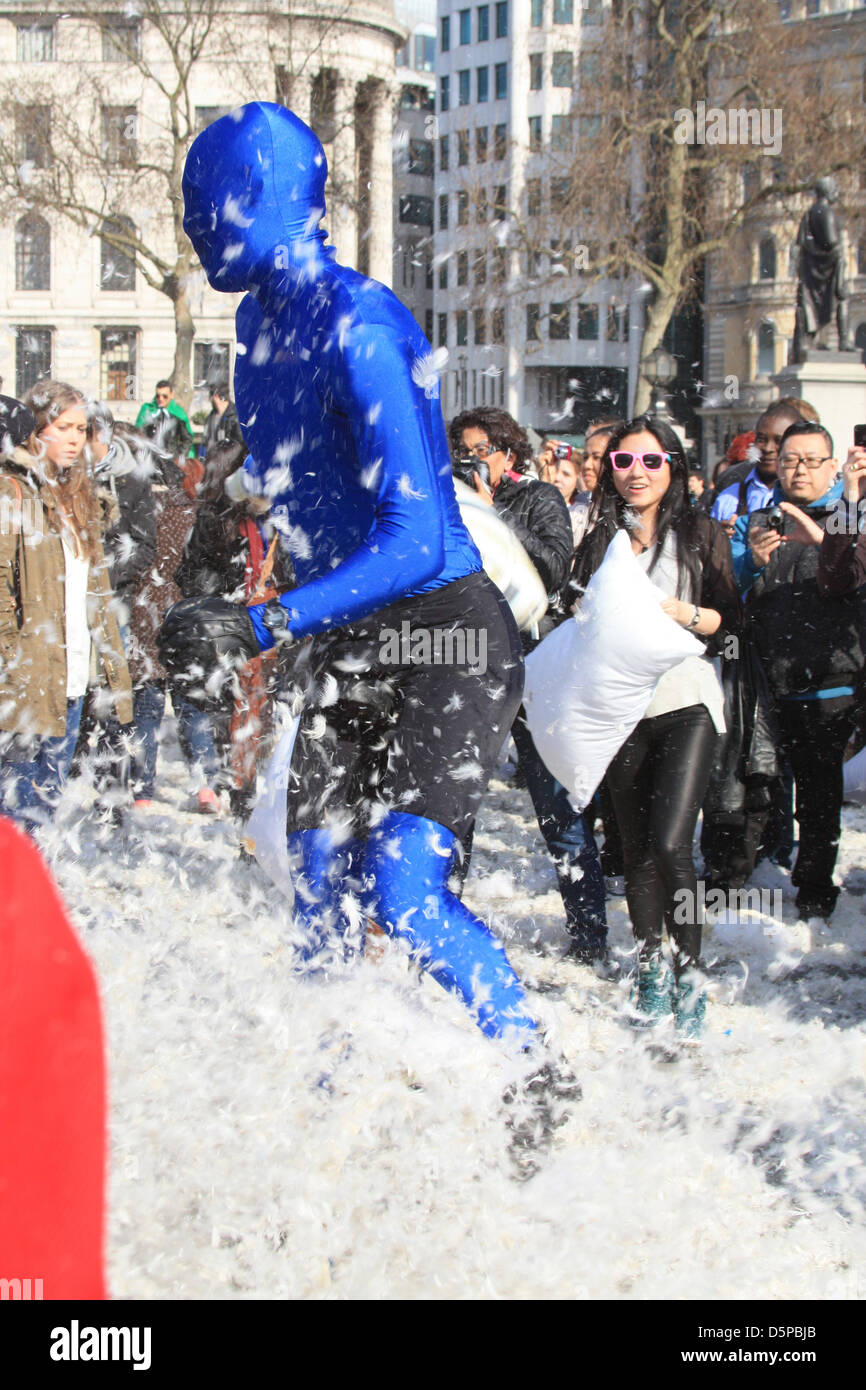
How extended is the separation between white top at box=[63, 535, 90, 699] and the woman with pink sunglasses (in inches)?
85.0

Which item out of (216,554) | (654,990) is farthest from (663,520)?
(216,554)

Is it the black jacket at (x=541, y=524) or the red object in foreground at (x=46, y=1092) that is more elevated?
the black jacket at (x=541, y=524)

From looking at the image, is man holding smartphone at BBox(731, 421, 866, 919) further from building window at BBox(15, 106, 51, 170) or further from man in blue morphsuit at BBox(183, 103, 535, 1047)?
building window at BBox(15, 106, 51, 170)

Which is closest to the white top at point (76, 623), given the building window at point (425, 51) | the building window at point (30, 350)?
the building window at point (30, 350)

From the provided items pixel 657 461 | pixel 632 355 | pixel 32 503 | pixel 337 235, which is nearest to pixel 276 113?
pixel 657 461

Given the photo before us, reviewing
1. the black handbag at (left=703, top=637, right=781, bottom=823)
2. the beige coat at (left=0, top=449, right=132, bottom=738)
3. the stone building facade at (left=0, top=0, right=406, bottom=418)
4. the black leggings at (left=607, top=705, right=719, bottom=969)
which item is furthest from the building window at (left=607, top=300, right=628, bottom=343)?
the black leggings at (left=607, top=705, right=719, bottom=969)

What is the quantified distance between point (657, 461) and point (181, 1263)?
269 cm

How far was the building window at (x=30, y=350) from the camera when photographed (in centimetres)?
5078

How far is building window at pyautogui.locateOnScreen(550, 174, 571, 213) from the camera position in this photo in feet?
80.8

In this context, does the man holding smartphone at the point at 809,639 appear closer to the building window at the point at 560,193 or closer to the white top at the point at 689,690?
the white top at the point at 689,690

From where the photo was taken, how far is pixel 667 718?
4.04 meters

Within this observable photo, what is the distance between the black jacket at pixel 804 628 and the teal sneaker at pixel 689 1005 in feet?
5.43

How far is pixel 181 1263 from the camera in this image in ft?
8.08

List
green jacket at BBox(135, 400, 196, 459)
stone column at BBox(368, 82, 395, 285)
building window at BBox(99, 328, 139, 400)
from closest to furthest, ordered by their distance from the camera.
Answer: green jacket at BBox(135, 400, 196, 459) < stone column at BBox(368, 82, 395, 285) < building window at BBox(99, 328, 139, 400)
